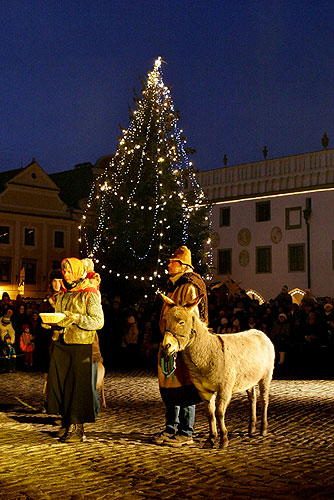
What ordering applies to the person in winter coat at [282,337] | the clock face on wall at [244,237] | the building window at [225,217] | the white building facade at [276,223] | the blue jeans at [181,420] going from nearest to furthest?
1. the blue jeans at [181,420]
2. the person in winter coat at [282,337]
3. the white building facade at [276,223]
4. the clock face on wall at [244,237]
5. the building window at [225,217]

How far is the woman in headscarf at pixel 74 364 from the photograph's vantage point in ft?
27.6

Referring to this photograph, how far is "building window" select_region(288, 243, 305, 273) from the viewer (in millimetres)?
44094

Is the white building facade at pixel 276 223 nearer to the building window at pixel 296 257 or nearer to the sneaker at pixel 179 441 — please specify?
the building window at pixel 296 257

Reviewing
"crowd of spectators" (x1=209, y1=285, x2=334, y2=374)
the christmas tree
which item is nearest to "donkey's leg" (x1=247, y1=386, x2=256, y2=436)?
"crowd of spectators" (x1=209, y1=285, x2=334, y2=374)

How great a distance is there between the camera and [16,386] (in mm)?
15211

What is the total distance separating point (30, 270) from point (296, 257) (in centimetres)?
1774

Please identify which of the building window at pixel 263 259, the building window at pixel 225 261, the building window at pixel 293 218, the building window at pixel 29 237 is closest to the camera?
the building window at pixel 293 218

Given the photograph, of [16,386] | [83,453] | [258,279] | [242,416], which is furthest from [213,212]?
[83,453]

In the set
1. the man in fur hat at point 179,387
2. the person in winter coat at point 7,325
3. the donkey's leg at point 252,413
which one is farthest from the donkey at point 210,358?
the person in winter coat at point 7,325

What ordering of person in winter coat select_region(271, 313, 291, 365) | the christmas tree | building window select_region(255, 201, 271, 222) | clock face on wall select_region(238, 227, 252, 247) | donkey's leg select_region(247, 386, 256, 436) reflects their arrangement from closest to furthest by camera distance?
donkey's leg select_region(247, 386, 256, 436) → person in winter coat select_region(271, 313, 291, 365) → the christmas tree → building window select_region(255, 201, 271, 222) → clock face on wall select_region(238, 227, 252, 247)

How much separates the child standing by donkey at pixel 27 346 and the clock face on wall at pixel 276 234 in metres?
27.8

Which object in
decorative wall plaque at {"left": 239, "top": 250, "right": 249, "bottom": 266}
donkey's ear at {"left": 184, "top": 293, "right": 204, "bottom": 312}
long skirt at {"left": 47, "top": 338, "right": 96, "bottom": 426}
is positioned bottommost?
long skirt at {"left": 47, "top": 338, "right": 96, "bottom": 426}

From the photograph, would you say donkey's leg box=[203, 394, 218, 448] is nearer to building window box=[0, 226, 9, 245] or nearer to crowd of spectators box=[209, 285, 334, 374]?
crowd of spectators box=[209, 285, 334, 374]

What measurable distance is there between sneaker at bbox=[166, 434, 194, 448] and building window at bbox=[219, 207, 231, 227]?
39.8m
